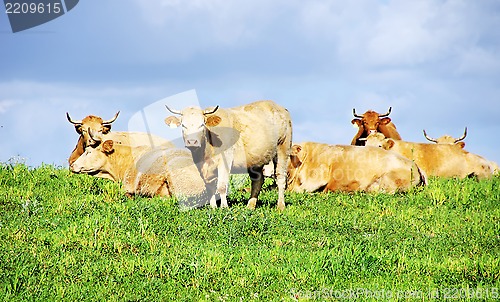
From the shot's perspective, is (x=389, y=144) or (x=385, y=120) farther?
(x=385, y=120)

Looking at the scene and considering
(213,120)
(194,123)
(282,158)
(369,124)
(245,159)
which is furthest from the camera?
(369,124)

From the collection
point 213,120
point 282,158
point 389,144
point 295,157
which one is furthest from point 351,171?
point 213,120

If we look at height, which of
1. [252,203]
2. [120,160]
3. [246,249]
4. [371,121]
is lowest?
[246,249]

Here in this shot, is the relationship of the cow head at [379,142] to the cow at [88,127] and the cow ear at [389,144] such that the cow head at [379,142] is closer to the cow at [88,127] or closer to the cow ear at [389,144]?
A: the cow ear at [389,144]

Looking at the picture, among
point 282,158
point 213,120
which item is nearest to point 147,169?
point 213,120

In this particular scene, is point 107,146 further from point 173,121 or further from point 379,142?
point 379,142

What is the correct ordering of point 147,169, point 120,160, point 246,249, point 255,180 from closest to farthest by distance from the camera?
1. point 246,249
2. point 255,180
3. point 147,169
4. point 120,160

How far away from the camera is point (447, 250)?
1065 centimetres

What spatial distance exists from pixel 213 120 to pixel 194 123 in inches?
17.3

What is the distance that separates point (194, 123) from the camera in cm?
1284

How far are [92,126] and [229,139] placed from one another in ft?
23.7

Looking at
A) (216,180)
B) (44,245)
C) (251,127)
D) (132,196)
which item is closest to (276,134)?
(251,127)

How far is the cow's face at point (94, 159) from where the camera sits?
16.5 metres

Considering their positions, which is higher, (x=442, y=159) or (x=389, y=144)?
(x=389, y=144)
